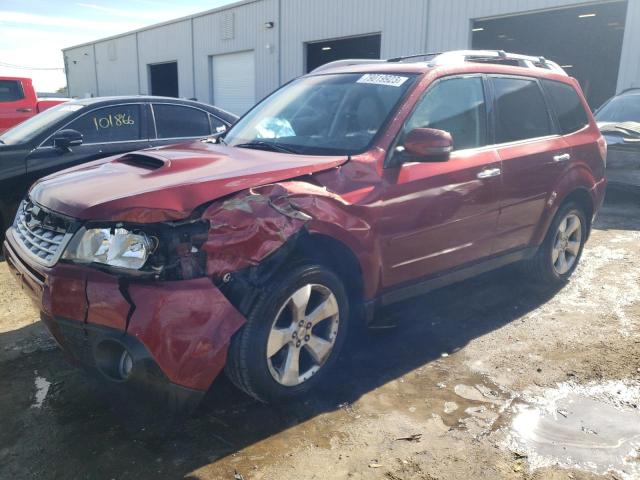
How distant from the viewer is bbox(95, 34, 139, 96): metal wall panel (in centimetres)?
2912

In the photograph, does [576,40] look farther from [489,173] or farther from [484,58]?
[489,173]

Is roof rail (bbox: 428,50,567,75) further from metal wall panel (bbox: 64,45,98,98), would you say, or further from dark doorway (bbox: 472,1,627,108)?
metal wall panel (bbox: 64,45,98,98)

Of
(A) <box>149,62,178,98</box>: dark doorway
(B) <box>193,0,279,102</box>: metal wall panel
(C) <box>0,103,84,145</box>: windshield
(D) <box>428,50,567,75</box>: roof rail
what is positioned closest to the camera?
(D) <box>428,50,567,75</box>: roof rail

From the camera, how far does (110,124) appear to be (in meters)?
5.72

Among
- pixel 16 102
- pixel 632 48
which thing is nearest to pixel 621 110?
pixel 632 48

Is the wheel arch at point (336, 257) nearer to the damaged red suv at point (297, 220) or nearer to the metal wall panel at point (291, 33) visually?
the damaged red suv at point (297, 220)

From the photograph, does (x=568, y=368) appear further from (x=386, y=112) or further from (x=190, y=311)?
(x=190, y=311)

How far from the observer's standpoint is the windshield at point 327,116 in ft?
11.0

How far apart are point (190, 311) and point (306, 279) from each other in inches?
25.9

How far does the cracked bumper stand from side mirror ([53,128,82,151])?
10.3 ft

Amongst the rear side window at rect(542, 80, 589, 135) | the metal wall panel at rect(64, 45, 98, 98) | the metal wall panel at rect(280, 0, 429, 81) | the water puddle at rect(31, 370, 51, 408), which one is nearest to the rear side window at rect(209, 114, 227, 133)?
the rear side window at rect(542, 80, 589, 135)

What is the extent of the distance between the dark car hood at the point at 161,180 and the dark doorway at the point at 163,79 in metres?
25.3

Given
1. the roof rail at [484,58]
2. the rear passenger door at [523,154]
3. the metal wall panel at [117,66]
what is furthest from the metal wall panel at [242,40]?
the rear passenger door at [523,154]

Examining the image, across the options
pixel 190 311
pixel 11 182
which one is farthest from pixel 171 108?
pixel 190 311
